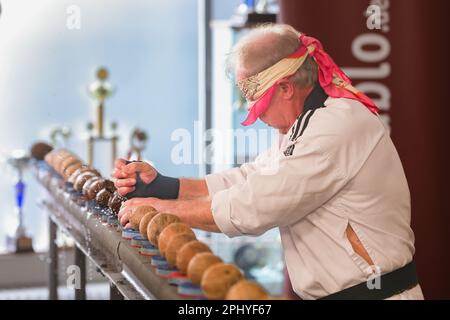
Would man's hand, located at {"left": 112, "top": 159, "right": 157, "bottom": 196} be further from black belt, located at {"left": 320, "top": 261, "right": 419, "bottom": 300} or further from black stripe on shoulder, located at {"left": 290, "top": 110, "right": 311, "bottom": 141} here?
black belt, located at {"left": 320, "top": 261, "right": 419, "bottom": 300}

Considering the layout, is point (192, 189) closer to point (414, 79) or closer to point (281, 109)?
point (281, 109)

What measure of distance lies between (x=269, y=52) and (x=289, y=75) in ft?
0.25

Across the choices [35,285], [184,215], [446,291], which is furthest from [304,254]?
[35,285]

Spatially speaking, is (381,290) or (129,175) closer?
(381,290)

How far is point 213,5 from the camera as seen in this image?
5.93 meters

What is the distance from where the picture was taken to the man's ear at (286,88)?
7.34ft

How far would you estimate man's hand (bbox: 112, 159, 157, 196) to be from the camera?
2.45 meters

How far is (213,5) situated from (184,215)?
3881mm

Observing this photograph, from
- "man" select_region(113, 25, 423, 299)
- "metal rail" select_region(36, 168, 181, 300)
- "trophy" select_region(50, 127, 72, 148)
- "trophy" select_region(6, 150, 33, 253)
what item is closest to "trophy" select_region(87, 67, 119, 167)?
"trophy" select_region(50, 127, 72, 148)

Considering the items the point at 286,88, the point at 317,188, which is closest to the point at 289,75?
the point at 286,88

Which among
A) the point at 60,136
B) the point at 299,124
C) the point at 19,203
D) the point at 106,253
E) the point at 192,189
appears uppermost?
the point at 299,124

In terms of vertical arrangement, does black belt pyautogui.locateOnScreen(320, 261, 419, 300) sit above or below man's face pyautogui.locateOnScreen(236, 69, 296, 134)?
below

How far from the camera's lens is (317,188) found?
2.10 m

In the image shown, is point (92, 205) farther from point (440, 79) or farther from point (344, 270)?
point (440, 79)
